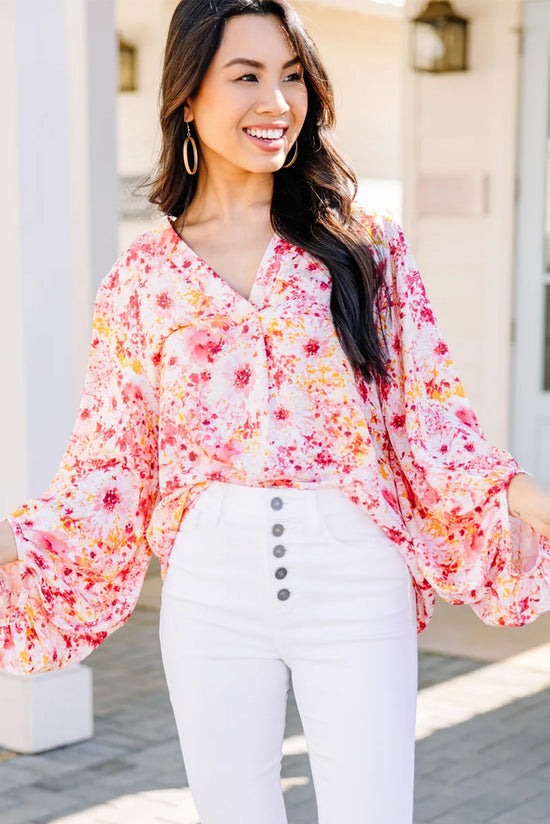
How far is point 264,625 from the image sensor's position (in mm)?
2018

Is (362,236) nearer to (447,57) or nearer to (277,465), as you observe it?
(277,465)

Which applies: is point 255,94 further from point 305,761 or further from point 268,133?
point 305,761

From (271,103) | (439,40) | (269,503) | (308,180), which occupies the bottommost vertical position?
(269,503)

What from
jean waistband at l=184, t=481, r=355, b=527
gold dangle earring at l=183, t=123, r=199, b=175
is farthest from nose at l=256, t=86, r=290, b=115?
jean waistband at l=184, t=481, r=355, b=527

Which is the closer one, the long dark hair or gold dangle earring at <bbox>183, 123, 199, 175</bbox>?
the long dark hair

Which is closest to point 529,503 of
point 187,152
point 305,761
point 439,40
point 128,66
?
point 187,152

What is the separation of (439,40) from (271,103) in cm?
534

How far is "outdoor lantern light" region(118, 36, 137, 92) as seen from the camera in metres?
10.0

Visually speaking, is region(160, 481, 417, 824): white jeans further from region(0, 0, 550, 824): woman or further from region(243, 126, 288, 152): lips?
region(243, 126, 288, 152): lips

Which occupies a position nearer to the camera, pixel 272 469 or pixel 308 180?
pixel 272 469

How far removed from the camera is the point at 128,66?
1016cm

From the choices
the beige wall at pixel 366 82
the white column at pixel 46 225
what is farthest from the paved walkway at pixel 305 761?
the beige wall at pixel 366 82

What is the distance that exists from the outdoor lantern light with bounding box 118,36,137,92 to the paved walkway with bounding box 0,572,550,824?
6.01m

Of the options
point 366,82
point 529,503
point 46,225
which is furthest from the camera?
point 366,82
